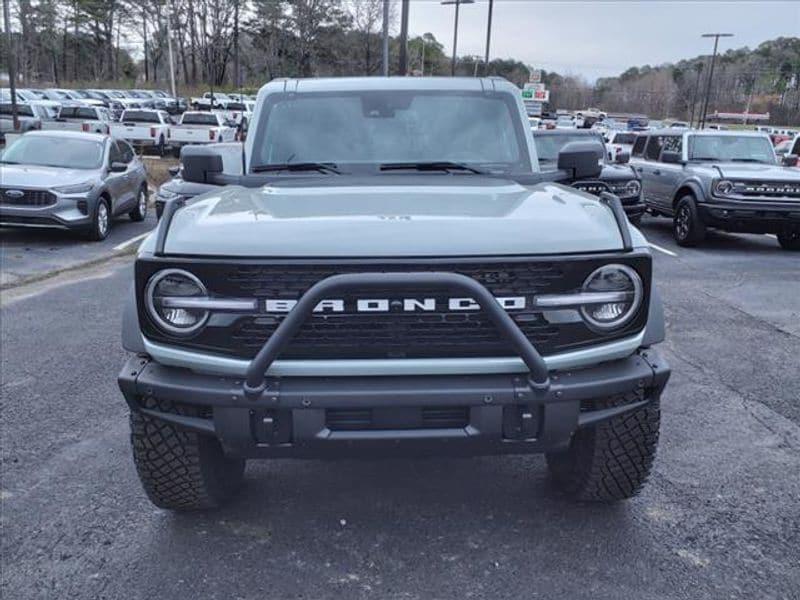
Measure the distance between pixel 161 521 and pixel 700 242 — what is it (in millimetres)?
10853

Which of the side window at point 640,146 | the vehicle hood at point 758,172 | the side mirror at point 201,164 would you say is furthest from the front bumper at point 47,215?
the side window at point 640,146

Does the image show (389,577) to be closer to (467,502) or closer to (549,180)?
(467,502)

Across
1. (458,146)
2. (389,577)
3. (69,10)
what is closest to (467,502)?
(389,577)

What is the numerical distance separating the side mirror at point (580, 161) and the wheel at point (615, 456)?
5.50 ft

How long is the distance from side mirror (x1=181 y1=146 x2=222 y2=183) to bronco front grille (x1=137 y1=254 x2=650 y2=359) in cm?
156

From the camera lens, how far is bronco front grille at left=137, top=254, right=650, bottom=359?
2701mm

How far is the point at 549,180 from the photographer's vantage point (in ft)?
13.7

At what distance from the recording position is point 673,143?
13602mm

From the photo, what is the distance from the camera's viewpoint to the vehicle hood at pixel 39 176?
1116cm

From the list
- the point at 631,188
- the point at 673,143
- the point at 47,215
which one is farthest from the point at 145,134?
the point at 631,188

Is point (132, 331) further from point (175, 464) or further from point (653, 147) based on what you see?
point (653, 147)

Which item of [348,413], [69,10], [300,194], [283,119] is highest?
[69,10]

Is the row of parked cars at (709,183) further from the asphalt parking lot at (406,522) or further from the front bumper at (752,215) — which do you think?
the asphalt parking lot at (406,522)

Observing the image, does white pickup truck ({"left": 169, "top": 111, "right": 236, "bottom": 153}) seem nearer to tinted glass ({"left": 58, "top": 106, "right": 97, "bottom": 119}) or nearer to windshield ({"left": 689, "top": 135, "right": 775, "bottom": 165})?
tinted glass ({"left": 58, "top": 106, "right": 97, "bottom": 119})
